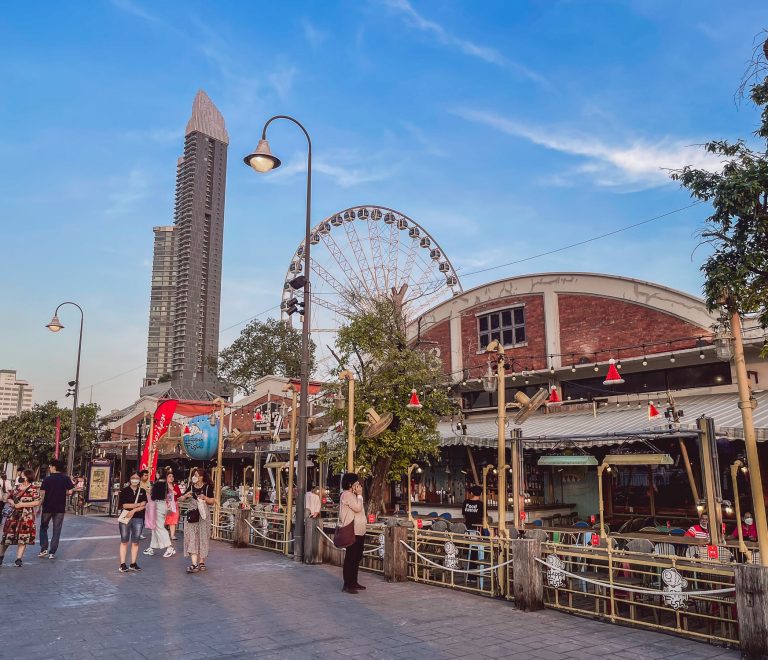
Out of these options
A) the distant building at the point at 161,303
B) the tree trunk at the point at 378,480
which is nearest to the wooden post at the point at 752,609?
the tree trunk at the point at 378,480

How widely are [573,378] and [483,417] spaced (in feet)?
12.7

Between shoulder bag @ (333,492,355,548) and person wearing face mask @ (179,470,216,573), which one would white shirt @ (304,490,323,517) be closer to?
person wearing face mask @ (179,470,216,573)

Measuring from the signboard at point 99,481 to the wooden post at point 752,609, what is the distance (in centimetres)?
2585

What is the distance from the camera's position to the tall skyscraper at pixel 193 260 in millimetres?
158250

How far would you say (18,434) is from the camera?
4338 centimetres

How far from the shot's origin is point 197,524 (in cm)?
1191

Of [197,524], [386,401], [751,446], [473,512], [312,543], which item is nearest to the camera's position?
[751,446]

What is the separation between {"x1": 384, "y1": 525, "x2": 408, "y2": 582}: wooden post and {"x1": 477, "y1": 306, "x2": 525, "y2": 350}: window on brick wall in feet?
44.1

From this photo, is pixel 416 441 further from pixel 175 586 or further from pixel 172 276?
pixel 172 276

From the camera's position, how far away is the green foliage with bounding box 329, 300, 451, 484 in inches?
727

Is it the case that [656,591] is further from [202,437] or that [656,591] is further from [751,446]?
[202,437]

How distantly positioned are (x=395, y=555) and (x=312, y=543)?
280 centimetres

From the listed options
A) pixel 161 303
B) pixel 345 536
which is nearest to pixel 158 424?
pixel 345 536

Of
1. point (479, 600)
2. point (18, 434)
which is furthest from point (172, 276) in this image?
point (479, 600)
